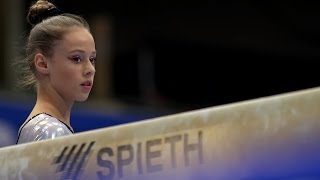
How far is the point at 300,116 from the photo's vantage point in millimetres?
1381

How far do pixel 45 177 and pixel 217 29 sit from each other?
6756 millimetres

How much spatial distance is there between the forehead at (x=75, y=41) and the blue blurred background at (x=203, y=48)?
16.8ft

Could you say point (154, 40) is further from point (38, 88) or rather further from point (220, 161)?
point (220, 161)

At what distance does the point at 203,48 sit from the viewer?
328 inches

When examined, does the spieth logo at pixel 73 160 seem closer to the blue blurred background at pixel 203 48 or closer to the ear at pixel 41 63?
the ear at pixel 41 63

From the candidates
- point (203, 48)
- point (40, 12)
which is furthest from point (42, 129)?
point (203, 48)

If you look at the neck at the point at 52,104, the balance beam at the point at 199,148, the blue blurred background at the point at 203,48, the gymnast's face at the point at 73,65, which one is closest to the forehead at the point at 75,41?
the gymnast's face at the point at 73,65

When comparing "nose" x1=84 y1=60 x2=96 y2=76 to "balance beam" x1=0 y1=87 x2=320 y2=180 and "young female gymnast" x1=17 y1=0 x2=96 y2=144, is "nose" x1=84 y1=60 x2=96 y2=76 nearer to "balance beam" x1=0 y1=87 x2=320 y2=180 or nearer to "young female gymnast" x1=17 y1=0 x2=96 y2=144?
"young female gymnast" x1=17 y1=0 x2=96 y2=144

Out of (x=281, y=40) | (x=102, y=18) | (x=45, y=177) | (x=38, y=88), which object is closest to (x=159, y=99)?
(x=102, y=18)

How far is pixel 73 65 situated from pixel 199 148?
26.6 inches

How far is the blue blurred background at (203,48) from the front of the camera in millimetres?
7887

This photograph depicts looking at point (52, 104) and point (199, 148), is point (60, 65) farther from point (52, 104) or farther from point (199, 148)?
point (199, 148)

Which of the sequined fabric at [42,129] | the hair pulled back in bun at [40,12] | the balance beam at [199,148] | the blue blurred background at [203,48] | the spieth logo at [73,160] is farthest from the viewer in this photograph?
the blue blurred background at [203,48]

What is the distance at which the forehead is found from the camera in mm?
2100
